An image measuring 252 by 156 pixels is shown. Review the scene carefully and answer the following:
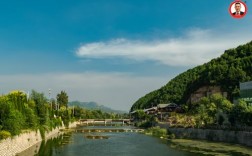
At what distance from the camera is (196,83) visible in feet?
566

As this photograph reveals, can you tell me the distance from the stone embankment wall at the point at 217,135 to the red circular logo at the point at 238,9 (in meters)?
34.9

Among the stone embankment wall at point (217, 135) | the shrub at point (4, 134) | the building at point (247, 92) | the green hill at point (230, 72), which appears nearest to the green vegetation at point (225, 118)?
the stone embankment wall at point (217, 135)

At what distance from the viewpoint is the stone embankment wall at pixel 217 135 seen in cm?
5956

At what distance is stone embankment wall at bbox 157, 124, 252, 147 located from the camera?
195ft

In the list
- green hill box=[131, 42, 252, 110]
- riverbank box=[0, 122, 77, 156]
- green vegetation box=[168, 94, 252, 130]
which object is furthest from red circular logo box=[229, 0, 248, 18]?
green hill box=[131, 42, 252, 110]

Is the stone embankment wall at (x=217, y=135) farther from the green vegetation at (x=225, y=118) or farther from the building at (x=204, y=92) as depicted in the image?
the building at (x=204, y=92)

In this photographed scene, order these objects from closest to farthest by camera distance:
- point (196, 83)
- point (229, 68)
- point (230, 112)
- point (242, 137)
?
1. point (242, 137)
2. point (230, 112)
3. point (229, 68)
4. point (196, 83)

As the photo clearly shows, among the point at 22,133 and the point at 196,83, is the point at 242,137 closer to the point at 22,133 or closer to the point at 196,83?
the point at 22,133

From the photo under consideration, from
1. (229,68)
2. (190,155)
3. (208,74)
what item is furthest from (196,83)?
(190,155)

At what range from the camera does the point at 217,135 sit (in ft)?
227

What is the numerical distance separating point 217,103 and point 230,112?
92.1 feet

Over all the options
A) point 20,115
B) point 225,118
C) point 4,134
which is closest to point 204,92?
point 225,118

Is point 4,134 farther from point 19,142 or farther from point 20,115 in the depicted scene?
point 20,115

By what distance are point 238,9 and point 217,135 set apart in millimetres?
45441
